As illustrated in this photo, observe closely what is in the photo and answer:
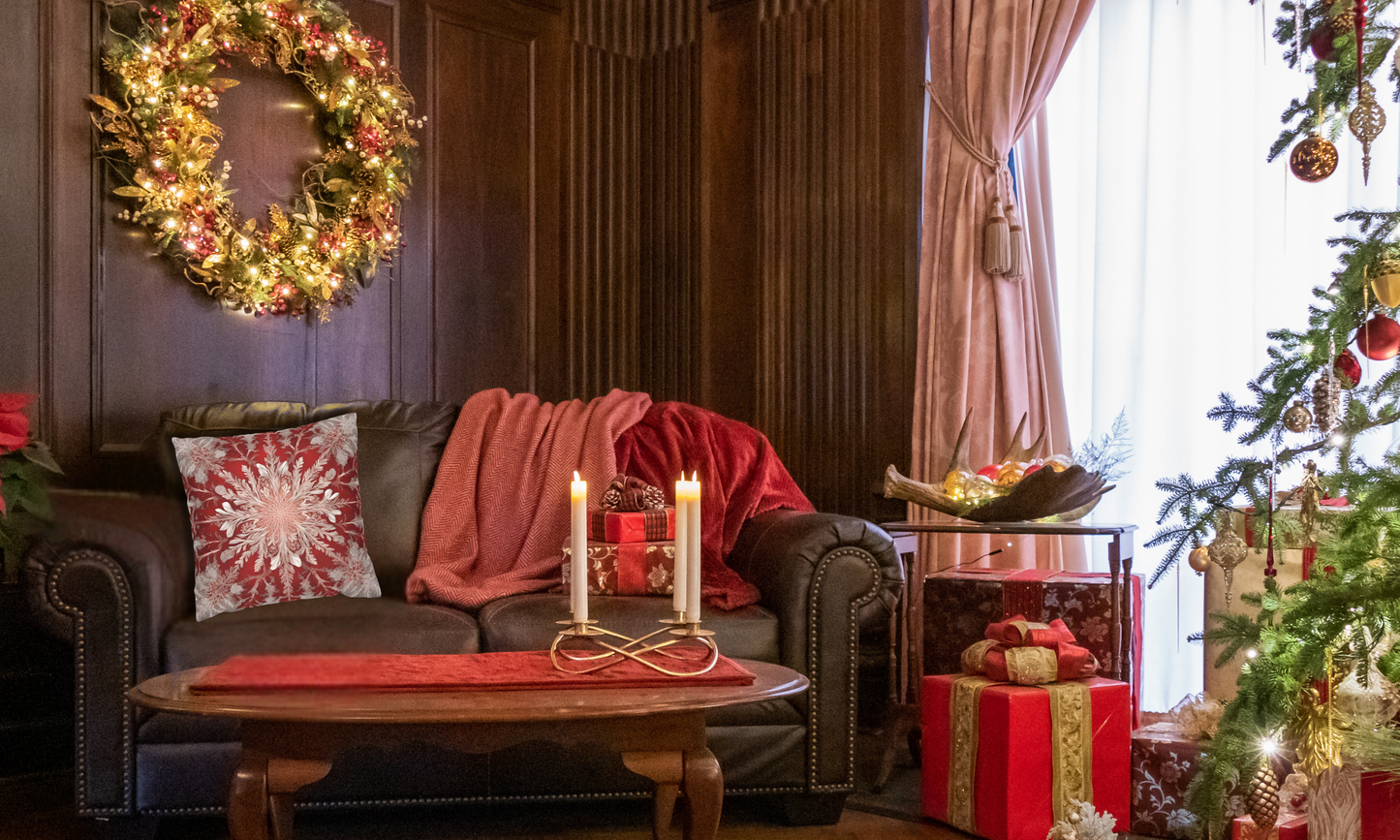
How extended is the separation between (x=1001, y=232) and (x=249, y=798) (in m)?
2.37

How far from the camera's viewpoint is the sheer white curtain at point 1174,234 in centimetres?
277

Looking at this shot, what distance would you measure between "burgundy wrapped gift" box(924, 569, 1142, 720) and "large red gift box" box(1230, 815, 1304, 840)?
501 millimetres

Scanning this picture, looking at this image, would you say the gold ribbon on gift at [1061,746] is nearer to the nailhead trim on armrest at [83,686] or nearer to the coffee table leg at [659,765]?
the coffee table leg at [659,765]

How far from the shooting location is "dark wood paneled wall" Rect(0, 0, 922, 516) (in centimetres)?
291

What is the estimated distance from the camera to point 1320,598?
155cm

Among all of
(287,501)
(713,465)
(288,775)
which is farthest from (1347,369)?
(287,501)

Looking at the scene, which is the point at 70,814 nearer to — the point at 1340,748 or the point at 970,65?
the point at 1340,748

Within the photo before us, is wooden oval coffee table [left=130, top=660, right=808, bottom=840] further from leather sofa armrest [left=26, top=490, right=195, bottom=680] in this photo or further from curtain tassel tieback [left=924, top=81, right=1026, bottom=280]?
curtain tassel tieback [left=924, top=81, right=1026, bottom=280]

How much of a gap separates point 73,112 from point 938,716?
258 cm

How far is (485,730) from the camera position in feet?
5.16

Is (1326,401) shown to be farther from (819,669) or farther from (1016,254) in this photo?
(1016,254)

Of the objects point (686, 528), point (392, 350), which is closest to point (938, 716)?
point (686, 528)

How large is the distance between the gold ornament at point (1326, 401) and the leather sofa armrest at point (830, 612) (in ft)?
3.02

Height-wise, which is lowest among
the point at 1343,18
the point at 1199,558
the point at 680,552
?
the point at 1199,558
